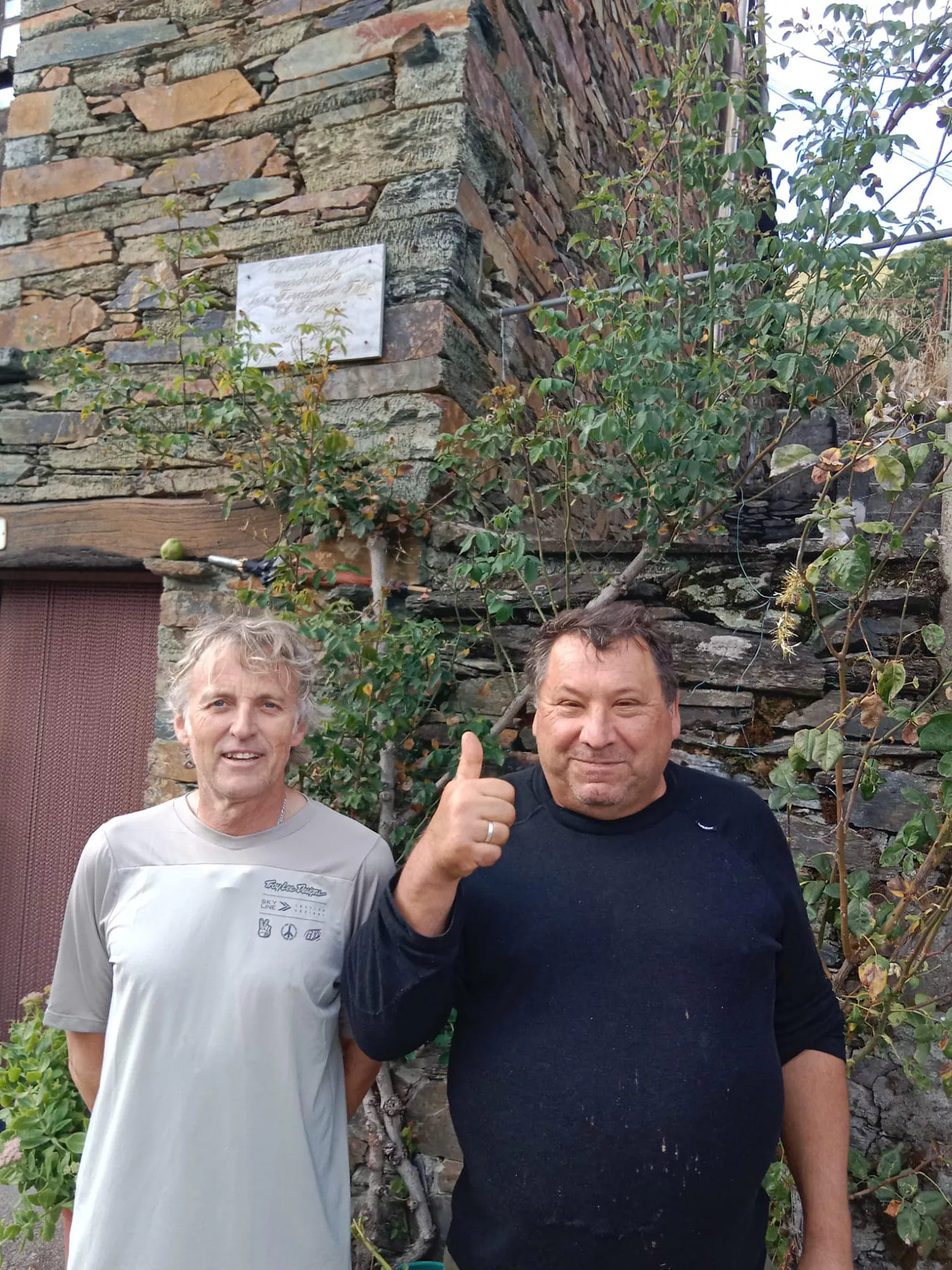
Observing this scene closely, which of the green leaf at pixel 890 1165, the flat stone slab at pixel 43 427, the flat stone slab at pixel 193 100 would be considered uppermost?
the flat stone slab at pixel 193 100

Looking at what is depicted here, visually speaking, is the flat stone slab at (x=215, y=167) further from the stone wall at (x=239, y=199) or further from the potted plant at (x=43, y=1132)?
the potted plant at (x=43, y=1132)

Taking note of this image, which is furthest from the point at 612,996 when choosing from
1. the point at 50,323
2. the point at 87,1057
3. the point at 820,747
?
the point at 50,323

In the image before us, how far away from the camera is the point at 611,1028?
1258mm

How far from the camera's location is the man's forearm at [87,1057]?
4.98 ft

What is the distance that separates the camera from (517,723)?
8.24 ft

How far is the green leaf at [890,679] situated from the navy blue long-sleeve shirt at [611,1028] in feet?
1.50

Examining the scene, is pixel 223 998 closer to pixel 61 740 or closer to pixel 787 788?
pixel 787 788

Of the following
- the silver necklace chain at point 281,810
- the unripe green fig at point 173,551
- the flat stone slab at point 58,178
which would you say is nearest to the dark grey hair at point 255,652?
the silver necklace chain at point 281,810

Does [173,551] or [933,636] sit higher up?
[173,551]

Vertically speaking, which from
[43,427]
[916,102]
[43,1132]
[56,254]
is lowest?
[43,1132]

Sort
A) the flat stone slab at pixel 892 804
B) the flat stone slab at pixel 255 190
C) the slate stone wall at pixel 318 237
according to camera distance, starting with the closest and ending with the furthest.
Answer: the flat stone slab at pixel 892 804
the slate stone wall at pixel 318 237
the flat stone slab at pixel 255 190

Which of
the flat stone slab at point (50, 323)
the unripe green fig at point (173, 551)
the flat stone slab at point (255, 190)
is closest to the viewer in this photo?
the unripe green fig at point (173, 551)

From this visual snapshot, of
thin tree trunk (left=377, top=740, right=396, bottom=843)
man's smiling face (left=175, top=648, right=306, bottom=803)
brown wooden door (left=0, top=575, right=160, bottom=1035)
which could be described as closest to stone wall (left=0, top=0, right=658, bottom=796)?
brown wooden door (left=0, top=575, right=160, bottom=1035)

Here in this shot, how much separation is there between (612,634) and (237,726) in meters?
0.65
